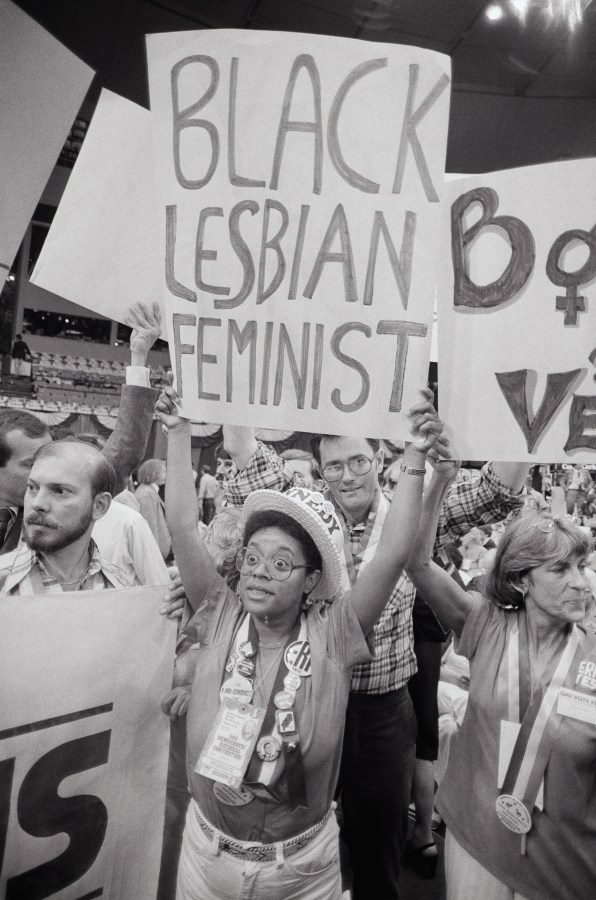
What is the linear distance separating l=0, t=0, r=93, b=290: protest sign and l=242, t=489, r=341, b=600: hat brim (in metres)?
0.75

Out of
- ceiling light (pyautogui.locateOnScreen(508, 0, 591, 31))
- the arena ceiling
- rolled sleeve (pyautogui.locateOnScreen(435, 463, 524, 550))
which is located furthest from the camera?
the arena ceiling

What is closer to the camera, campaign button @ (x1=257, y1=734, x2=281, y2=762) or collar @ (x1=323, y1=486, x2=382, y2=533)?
campaign button @ (x1=257, y1=734, x2=281, y2=762)

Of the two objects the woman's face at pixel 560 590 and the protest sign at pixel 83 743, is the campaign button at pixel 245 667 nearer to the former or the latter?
the protest sign at pixel 83 743

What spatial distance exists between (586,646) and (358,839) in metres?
0.93

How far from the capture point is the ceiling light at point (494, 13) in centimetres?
725

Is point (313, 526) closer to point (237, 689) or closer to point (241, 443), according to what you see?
point (237, 689)

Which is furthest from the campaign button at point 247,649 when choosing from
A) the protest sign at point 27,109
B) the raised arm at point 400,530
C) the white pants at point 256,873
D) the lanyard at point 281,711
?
the protest sign at point 27,109

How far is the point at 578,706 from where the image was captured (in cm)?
142

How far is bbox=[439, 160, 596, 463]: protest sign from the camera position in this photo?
1494 mm

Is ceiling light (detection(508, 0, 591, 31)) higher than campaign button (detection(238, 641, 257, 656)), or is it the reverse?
ceiling light (detection(508, 0, 591, 31))

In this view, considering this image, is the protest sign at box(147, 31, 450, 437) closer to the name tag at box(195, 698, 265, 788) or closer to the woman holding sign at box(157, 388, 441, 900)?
the woman holding sign at box(157, 388, 441, 900)

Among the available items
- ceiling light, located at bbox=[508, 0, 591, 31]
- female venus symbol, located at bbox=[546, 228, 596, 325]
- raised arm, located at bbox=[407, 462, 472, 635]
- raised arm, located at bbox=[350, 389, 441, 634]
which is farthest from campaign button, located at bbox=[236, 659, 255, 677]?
ceiling light, located at bbox=[508, 0, 591, 31]

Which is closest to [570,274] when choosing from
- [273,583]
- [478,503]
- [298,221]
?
[298,221]

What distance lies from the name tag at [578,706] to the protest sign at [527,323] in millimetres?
520
